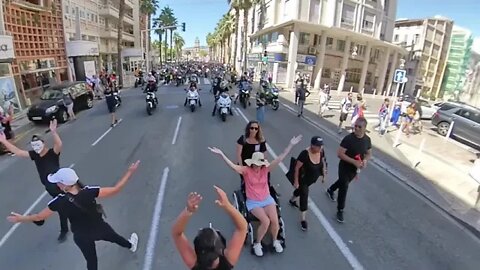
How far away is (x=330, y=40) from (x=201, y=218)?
34826 mm

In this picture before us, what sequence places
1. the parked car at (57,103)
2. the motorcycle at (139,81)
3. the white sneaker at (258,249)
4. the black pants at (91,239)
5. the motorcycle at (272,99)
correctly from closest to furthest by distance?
the black pants at (91,239)
the white sneaker at (258,249)
the parked car at (57,103)
the motorcycle at (272,99)
the motorcycle at (139,81)

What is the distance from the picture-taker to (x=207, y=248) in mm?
2184

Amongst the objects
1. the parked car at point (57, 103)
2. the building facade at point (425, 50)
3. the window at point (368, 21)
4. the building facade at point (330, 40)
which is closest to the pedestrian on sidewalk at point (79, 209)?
the parked car at point (57, 103)

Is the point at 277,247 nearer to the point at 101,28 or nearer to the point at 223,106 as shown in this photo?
the point at 223,106

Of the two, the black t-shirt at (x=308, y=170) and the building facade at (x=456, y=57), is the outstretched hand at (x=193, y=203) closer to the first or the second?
the black t-shirt at (x=308, y=170)

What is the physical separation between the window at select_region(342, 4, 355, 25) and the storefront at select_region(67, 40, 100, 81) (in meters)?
25.3

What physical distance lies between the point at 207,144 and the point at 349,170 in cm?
565

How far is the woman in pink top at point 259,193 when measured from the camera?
450 centimetres

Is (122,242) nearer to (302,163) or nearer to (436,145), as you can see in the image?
(302,163)

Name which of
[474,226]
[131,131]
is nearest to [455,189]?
[474,226]

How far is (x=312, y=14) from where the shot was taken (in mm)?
32438

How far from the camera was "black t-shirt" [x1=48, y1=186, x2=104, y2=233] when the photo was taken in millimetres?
3436

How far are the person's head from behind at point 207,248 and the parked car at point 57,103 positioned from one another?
43.4ft

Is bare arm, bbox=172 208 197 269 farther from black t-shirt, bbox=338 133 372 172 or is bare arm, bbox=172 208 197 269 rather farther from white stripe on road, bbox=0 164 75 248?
white stripe on road, bbox=0 164 75 248
